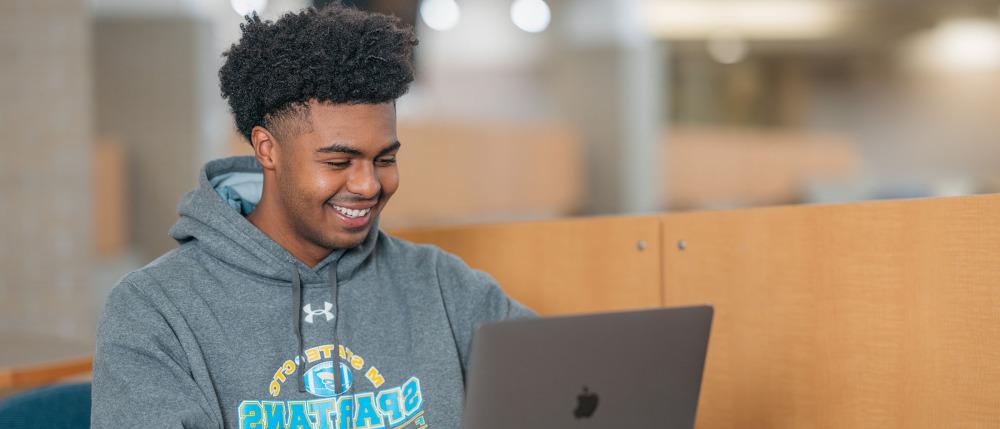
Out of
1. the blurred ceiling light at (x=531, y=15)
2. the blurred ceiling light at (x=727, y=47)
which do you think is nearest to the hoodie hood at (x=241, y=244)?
the blurred ceiling light at (x=531, y=15)

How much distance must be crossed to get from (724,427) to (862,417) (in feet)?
0.76

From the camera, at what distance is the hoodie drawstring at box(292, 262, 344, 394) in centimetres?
149

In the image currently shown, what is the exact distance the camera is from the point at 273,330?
150 centimetres

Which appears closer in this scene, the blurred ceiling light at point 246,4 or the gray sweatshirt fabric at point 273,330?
the gray sweatshirt fabric at point 273,330

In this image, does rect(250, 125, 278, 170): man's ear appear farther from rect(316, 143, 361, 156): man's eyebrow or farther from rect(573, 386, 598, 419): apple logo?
rect(573, 386, 598, 419): apple logo

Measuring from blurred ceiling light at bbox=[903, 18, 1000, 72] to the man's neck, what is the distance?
11271 mm

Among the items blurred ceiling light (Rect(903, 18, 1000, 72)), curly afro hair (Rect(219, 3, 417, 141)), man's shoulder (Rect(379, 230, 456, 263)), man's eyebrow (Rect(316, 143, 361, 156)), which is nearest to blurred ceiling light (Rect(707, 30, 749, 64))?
blurred ceiling light (Rect(903, 18, 1000, 72))

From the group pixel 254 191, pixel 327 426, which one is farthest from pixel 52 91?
pixel 327 426

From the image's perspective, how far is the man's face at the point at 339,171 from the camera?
1.47 meters

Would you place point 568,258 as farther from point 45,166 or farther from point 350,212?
point 45,166

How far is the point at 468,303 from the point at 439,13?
21.0 ft

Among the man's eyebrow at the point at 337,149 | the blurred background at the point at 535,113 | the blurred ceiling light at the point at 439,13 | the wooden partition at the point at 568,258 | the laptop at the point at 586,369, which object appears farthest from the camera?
the blurred ceiling light at the point at 439,13

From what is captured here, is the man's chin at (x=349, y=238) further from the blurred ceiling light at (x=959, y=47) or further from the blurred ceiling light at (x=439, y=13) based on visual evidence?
the blurred ceiling light at (x=959, y=47)

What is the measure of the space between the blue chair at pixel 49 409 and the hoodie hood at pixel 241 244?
26 centimetres
